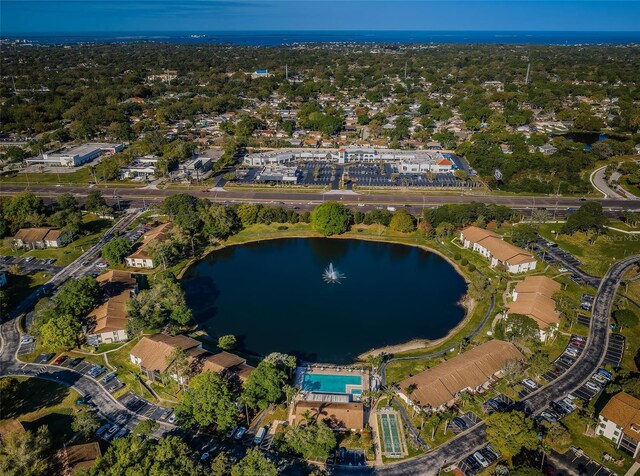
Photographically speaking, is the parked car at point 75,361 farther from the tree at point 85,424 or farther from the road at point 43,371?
the tree at point 85,424

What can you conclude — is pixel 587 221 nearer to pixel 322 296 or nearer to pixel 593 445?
pixel 593 445

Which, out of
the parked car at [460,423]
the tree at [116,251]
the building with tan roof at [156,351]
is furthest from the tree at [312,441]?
the tree at [116,251]

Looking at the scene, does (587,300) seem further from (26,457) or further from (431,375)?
(26,457)

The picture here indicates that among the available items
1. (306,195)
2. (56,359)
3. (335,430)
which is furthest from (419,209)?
(56,359)

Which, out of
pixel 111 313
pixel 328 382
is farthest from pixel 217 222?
pixel 328 382

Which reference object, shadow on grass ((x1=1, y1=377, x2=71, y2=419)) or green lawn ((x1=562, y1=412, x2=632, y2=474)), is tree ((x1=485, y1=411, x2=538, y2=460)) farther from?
shadow on grass ((x1=1, y1=377, x2=71, y2=419))
